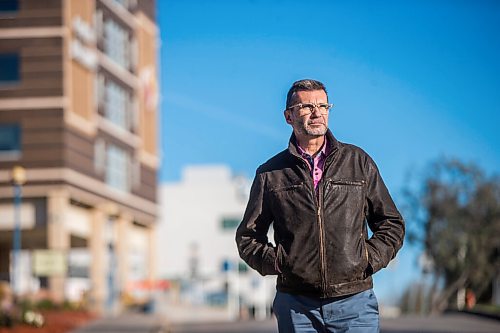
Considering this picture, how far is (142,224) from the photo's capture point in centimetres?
7462

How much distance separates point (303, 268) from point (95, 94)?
57.0m

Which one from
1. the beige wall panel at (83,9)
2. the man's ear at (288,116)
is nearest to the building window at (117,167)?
the beige wall panel at (83,9)

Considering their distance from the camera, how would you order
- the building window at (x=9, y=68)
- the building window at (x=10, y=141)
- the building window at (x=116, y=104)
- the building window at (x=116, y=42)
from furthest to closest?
the building window at (x=116, y=42)
the building window at (x=116, y=104)
the building window at (x=9, y=68)
the building window at (x=10, y=141)

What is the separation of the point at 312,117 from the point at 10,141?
53.8 metres

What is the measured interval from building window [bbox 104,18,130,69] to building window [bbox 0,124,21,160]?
877cm

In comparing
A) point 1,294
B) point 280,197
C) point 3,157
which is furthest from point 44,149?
point 280,197

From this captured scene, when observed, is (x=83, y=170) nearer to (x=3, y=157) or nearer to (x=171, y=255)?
(x=3, y=157)

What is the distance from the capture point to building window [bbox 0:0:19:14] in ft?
196

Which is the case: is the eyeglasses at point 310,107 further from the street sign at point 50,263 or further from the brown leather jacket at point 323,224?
the street sign at point 50,263

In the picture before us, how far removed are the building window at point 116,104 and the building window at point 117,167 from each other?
5.34ft

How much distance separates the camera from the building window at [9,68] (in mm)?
59531

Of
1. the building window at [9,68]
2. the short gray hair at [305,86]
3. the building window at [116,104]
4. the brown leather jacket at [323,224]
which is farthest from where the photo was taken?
the building window at [116,104]

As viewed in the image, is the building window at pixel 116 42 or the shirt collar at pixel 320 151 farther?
the building window at pixel 116 42

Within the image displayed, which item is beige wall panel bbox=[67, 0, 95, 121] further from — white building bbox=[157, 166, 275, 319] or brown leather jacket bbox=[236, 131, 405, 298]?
white building bbox=[157, 166, 275, 319]
